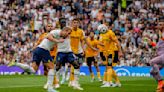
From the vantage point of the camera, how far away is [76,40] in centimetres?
2666

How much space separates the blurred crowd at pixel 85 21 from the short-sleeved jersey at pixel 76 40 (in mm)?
14038

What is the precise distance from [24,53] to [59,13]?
16.1 ft

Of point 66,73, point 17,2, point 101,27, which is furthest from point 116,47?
point 17,2

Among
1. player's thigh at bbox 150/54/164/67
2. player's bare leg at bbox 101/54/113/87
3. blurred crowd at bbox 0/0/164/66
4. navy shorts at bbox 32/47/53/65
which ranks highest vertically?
blurred crowd at bbox 0/0/164/66

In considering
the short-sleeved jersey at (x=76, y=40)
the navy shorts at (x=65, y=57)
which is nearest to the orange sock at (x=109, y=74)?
the short-sleeved jersey at (x=76, y=40)

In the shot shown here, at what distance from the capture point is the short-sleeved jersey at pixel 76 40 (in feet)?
86.9

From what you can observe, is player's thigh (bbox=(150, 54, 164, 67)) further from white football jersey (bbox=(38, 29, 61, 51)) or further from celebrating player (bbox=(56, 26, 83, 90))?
celebrating player (bbox=(56, 26, 83, 90))

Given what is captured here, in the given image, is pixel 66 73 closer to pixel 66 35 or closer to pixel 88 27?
pixel 66 35

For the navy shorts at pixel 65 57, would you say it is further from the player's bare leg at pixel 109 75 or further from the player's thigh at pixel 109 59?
the player's thigh at pixel 109 59

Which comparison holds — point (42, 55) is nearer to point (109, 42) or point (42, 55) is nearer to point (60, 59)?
point (60, 59)

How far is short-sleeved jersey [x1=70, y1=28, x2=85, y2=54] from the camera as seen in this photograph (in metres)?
26.5

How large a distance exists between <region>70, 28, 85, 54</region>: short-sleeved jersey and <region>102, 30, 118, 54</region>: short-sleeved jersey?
0.95m

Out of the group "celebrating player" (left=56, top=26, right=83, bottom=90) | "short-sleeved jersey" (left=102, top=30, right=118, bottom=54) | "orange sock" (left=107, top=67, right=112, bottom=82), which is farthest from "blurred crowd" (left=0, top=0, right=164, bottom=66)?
"celebrating player" (left=56, top=26, right=83, bottom=90)

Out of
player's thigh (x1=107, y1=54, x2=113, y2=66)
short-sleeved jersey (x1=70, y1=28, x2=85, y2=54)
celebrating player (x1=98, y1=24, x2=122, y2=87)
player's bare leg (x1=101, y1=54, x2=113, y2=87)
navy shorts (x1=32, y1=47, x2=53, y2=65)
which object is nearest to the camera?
navy shorts (x1=32, y1=47, x2=53, y2=65)
